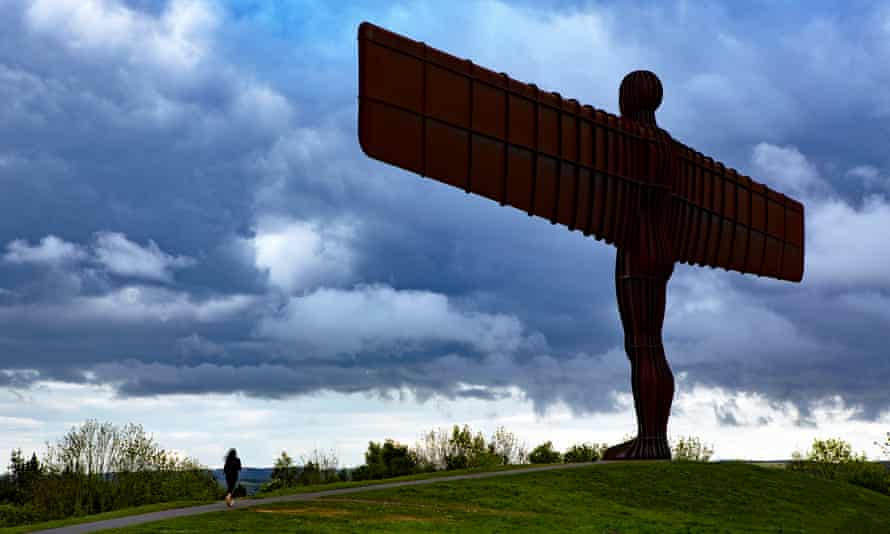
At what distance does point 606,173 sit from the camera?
27.7 m

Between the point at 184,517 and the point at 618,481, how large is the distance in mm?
11701

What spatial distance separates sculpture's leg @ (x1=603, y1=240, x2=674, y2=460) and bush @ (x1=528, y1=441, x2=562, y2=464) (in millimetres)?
17138

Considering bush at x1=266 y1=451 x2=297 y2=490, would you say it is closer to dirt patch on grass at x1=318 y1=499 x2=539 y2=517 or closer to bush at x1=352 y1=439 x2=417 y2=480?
bush at x1=352 y1=439 x2=417 y2=480

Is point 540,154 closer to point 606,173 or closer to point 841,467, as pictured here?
point 606,173

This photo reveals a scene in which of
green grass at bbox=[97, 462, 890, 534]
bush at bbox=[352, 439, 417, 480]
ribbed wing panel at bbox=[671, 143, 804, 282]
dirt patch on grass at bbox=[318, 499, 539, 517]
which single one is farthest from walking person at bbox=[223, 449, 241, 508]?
bush at bbox=[352, 439, 417, 480]

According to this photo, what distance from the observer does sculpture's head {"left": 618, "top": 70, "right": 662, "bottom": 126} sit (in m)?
30.2

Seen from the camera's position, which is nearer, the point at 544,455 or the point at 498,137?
the point at 498,137

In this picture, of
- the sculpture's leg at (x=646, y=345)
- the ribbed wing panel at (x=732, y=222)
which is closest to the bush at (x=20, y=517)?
the sculpture's leg at (x=646, y=345)

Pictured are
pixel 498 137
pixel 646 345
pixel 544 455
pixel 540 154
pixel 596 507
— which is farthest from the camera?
pixel 544 455

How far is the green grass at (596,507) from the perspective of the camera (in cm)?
1906

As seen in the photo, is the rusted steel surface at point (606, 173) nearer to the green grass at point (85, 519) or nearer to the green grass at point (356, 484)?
the green grass at point (356, 484)

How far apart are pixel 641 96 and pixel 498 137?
7976 millimetres

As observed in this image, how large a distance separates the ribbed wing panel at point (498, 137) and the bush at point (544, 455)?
20.4m

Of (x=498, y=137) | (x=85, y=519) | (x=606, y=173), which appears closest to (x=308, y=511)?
(x=85, y=519)
